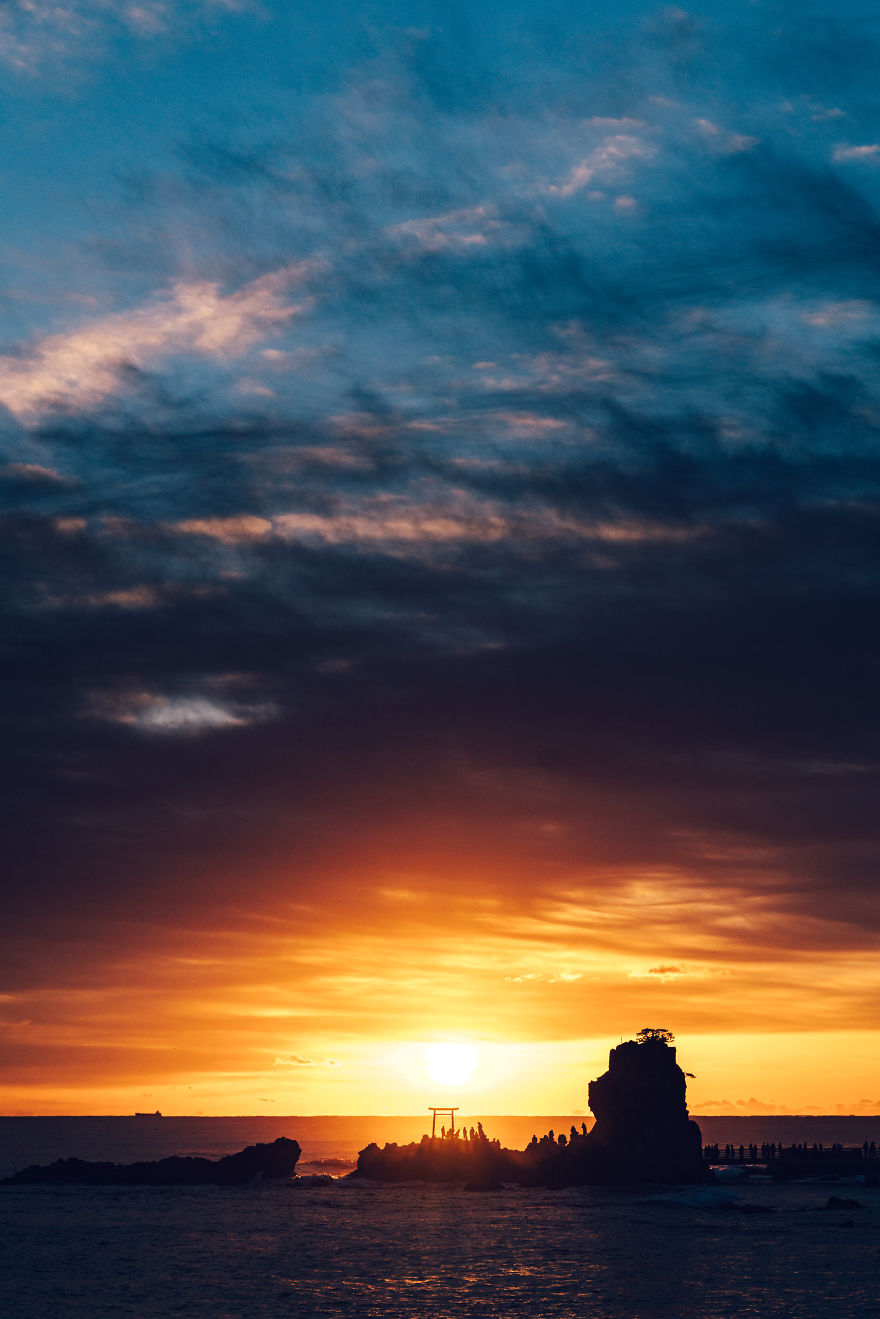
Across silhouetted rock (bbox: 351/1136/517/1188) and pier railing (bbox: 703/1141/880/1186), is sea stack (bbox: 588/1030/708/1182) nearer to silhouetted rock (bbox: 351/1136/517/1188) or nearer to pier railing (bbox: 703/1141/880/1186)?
silhouetted rock (bbox: 351/1136/517/1188)

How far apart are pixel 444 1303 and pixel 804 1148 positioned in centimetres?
10304

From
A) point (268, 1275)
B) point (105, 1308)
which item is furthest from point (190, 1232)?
point (105, 1308)

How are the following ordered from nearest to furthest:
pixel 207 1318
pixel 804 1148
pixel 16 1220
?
pixel 207 1318
pixel 16 1220
pixel 804 1148

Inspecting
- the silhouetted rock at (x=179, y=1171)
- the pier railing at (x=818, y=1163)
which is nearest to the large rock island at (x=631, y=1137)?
the pier railing at (x=818, y=1163)

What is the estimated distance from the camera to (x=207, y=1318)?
67875 millimetres

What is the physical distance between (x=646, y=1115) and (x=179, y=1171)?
62.0m

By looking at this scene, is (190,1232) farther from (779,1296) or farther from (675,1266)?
(779,1296)

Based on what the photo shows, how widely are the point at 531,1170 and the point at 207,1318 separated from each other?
8759cm

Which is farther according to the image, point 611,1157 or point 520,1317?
point 611,1157

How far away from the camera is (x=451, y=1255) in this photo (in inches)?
3629

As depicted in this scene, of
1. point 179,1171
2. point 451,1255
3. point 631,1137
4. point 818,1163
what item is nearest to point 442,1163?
point 631,1137

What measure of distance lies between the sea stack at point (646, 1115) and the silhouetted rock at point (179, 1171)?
44273mm

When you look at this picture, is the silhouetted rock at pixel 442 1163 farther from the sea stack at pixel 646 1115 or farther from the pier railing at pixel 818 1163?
the pier railing at pixel 818 1163

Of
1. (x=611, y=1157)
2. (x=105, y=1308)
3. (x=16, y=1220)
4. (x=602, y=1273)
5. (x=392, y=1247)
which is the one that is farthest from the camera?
(x=611, y=1157)
